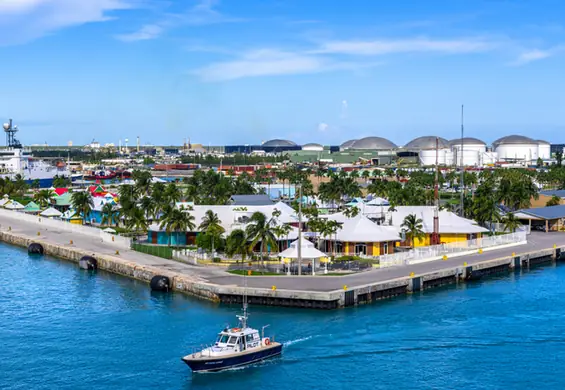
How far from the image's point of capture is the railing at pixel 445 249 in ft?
206

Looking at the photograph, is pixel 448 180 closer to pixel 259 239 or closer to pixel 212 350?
pixel 259 239

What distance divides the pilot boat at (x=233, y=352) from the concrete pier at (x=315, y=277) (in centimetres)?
1018

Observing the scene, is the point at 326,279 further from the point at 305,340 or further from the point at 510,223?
the point at 510,223

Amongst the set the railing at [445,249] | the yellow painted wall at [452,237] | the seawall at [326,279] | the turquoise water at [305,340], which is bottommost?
the turquoise water at [305,340]

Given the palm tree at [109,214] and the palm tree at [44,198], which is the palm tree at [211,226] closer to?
the palm tree at [109,214]

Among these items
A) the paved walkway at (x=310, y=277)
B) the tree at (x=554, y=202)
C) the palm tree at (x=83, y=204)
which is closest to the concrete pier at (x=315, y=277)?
the paved walkway at (x=310, y=277)

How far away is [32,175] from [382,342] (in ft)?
532

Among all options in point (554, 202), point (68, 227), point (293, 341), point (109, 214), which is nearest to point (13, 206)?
point (68, 227)

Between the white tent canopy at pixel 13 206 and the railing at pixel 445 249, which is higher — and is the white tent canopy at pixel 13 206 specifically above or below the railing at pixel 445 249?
above

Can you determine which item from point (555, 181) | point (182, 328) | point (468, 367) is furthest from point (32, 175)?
point (468, 367)

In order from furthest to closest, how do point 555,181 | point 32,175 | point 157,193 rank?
1. point 32,175
2. point 555,181
3. point 157,193

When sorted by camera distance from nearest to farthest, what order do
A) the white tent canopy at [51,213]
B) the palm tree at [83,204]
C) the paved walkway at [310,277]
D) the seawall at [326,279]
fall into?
the seawall at [326,279]
the paved walkway at [310,277]
the palm tree at [83,204]
the white tent canopy at [51,213]

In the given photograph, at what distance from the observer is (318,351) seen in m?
42.2

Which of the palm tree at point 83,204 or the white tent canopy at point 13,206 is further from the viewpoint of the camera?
the white tent canopy at point 13,206
